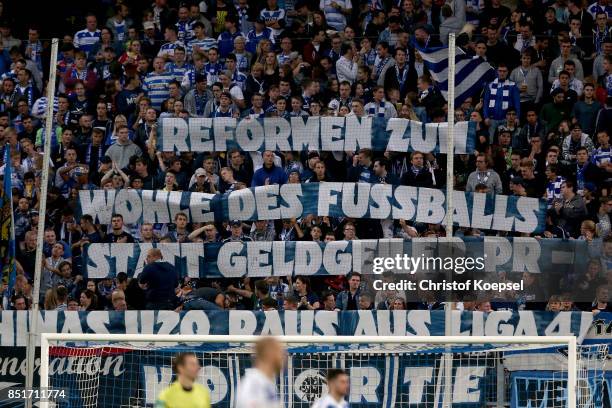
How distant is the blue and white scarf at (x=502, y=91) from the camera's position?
19000mm

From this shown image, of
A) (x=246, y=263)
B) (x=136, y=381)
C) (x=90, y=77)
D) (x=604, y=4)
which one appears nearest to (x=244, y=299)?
(x=246, y=263)

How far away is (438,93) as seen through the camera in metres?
18.7

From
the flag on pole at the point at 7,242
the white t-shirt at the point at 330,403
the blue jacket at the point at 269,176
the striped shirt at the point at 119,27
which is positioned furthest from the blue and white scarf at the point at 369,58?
the white t-shirt at the point at 330,403

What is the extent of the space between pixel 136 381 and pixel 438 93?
5821 mm

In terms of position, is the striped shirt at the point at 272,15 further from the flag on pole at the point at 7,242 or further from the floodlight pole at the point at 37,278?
the flag on pole at the point at 7,242

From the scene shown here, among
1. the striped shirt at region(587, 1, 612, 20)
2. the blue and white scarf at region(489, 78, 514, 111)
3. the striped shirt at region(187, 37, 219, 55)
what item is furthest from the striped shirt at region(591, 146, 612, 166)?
the striped shirt at region(187, 37, 219, 55)

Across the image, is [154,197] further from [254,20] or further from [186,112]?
[254,20]

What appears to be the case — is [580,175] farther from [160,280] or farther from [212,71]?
[212,71]

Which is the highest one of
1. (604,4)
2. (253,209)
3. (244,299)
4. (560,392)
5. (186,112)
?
(604,4)

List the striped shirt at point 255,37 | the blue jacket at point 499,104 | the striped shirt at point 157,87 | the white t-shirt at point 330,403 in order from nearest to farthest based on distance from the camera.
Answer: the white t-shirt at point 330,403
the blue jacket at point 499,104
the striped shirt at point 157,87
the striped shirt at point 255,37

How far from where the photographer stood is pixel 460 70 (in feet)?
59.1

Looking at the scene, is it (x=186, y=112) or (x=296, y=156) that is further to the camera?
(x=186, y=112)

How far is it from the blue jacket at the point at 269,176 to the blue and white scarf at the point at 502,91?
3.52 metres

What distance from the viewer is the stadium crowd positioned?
16547 millimetres
